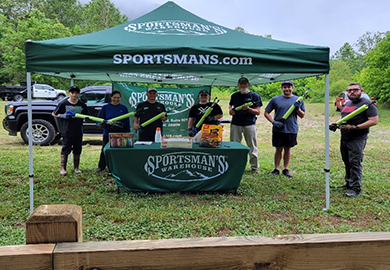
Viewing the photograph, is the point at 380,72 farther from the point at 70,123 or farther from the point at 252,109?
the point at 70,123

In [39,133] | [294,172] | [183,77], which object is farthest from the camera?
[39,133]

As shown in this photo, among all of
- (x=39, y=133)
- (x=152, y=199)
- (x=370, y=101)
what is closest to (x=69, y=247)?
(x=152, y=199)

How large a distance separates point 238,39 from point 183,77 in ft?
9.22

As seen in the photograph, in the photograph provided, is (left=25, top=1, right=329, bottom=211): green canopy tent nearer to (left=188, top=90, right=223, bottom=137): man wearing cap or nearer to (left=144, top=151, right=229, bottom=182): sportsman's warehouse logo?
(left=144, top=151, right=229, bottom=182): sportsman's warehouse logo

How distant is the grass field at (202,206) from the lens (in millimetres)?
3551

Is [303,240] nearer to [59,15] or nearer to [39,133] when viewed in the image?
[39,133]

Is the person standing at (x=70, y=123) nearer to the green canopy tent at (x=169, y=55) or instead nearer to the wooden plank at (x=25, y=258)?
the green canopy tent at (x=169, y=55)

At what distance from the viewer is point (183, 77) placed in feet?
23.5

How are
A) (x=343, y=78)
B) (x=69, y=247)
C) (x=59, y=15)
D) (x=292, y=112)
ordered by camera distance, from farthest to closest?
1. (x=59, y=15)
2. (x=343, y=78)
3. (x=292, y=112)
4. (x=69, y=247)

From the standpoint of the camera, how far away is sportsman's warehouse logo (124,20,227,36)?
15.0 ft

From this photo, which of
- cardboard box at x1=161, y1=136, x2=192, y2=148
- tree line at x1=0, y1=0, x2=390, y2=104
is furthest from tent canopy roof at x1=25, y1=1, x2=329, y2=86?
tree line at x1=0, y1=0, x2=390, y2=104

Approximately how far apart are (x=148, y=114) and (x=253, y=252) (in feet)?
15.7

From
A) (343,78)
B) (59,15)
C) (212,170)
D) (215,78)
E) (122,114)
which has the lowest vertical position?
(212,170)

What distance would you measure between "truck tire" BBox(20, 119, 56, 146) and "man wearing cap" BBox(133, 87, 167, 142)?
173 inches
